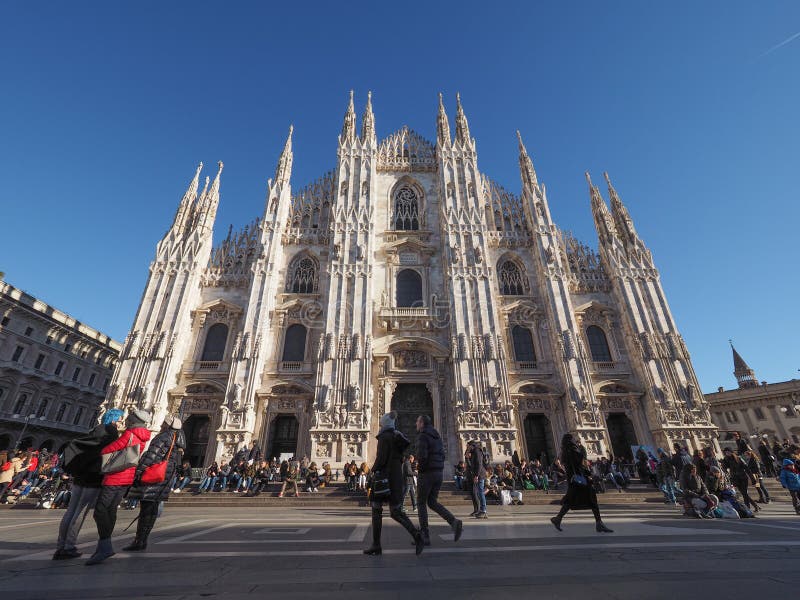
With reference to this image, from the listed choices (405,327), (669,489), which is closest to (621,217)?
(405,327)

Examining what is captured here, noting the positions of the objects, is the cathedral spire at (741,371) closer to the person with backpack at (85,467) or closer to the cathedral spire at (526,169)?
the cathedral spire at (526,169)

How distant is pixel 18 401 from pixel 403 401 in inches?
1258

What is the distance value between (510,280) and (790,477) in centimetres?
1612

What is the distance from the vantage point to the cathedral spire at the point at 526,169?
25.8 meters

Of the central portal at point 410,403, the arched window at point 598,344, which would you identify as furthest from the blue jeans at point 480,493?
the arched window at point 598,344

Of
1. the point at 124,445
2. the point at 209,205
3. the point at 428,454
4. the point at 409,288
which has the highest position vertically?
the point at 209,205

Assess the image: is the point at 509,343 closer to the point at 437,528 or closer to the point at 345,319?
the point at 345,319

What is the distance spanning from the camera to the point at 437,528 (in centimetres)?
627

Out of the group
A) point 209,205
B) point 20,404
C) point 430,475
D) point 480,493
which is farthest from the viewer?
point 20,404

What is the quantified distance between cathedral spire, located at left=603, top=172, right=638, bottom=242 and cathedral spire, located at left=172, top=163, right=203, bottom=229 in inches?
1131

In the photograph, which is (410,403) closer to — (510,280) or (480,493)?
(510,280)

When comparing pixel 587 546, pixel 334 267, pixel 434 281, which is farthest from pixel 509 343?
pixel 587 546

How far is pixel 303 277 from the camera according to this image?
23500 mm

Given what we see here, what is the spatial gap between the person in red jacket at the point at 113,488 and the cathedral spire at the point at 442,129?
1062 inches
